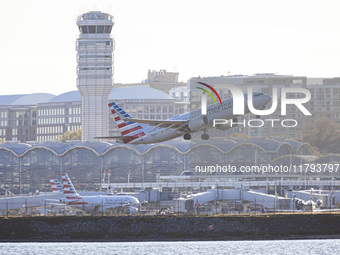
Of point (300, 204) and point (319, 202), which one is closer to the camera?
point (300, 204)

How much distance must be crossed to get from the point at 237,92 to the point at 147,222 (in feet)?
76.9

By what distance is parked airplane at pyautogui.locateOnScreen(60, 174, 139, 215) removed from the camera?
18175 cm

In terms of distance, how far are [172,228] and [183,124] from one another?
1545 centimetres

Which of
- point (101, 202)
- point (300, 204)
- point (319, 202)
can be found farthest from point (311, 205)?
point (101, 202)

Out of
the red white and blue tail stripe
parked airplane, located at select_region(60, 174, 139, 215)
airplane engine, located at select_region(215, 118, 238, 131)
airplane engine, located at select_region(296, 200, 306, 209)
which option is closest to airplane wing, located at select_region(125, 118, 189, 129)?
airplane engine, located at select_region(215, 118, 238, 131)

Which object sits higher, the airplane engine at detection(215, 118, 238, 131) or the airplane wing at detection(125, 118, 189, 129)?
the airplane wing at detection(125, 118, 189, 129)

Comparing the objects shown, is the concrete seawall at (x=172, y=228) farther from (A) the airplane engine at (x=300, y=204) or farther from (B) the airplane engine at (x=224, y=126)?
(A) the airplane engine at (x=300, y=204)

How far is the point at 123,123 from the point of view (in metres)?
189

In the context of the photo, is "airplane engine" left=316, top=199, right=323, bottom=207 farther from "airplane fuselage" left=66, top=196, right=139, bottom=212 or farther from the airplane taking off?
"airplane fuselage" left=66, top=196, right=139, bottom=212

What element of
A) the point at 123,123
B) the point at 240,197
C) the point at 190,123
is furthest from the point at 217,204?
the point at 190,123

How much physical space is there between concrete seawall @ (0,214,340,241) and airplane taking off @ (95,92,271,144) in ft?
43.8

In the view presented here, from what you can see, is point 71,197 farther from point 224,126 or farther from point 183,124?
point 224,126

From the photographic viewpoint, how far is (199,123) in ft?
503

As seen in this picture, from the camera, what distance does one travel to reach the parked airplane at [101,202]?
18175cm
